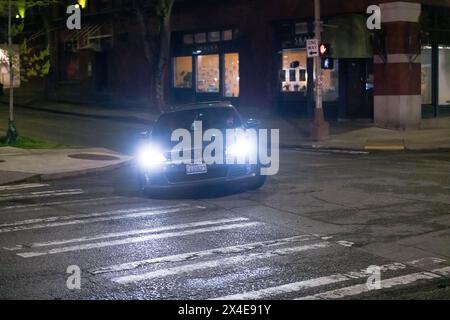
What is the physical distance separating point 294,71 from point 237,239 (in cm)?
2356

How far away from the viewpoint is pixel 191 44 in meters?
36.9

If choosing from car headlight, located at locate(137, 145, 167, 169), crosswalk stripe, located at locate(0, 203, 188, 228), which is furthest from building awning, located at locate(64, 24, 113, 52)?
crosswalk stripe, located at locate(0, 203, 188, 228)

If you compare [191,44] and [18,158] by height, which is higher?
[191,44]

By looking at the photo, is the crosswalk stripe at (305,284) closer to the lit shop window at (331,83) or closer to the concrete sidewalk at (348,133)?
the concrete sidewalk at (348,133)

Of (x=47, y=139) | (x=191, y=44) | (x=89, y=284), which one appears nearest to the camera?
(x=89, y=284)

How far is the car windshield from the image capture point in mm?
12922

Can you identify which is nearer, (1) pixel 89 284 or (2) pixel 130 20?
(1) pixel 89 284

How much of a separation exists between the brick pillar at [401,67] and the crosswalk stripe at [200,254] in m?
19.5

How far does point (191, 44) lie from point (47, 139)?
13.3 meters

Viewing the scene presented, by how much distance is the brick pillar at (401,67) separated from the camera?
27.4 meters

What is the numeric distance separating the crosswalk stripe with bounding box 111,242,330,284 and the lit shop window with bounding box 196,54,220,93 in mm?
27360

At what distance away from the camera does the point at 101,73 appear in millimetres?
42562

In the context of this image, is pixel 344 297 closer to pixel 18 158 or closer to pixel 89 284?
pixel 89 284

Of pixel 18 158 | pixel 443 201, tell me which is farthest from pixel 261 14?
pixel 443 201
